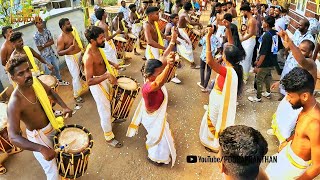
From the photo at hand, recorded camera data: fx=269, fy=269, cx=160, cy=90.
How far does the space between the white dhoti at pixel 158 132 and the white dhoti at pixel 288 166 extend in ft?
4.99

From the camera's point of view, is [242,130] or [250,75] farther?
[250,75]

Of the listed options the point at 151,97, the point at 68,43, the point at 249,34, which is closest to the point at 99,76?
the point at 151,97

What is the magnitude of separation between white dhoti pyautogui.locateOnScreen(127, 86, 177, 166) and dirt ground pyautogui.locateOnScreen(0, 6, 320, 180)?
18 centimetres

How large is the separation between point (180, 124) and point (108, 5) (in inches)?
664

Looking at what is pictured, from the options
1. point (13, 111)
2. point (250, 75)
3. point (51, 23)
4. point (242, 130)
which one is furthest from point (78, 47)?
point (242, 130)

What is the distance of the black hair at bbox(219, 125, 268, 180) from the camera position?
1.66 meters

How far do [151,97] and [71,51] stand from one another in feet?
9.17

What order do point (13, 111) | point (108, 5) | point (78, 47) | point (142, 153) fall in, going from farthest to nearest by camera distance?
point (108, 5)
point (78, 47)
point (142, 153)
point (13, 111)

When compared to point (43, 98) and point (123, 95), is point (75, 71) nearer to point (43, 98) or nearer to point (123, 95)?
point (123, 95)

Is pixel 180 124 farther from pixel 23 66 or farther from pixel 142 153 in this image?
pixel 23 66

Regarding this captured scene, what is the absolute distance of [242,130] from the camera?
5.72 ft

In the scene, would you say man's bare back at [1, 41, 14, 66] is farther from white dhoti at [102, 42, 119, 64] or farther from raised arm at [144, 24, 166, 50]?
raised arm at [144, 24, 166, 50]

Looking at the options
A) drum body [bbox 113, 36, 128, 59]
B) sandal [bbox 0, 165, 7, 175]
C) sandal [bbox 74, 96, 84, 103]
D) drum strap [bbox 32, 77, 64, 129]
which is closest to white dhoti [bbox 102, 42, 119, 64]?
drum body [bbox 113, 36, 128, 59]

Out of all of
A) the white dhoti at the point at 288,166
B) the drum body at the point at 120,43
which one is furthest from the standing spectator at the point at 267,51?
the drum body at the point at 120,43
